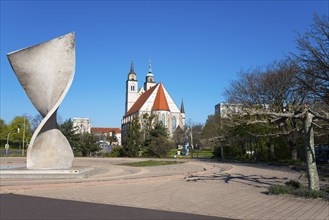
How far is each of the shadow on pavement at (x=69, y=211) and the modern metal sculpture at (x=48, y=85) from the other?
293 inches

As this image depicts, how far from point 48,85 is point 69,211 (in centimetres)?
1005

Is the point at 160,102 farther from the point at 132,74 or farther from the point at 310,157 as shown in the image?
the point at 310,157

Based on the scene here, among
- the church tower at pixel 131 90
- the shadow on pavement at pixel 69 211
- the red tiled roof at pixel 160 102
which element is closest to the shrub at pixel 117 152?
the shadow on pavement at pixel 69 211

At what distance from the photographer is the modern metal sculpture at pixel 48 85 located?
15.6m

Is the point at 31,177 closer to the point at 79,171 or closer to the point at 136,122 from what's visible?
the point at 79,171

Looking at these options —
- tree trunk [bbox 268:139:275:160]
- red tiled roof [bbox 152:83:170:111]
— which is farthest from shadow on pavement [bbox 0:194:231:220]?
red tiled roof [bbox 152:83:170:111]

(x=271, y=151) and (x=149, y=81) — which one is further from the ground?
(x=149, y=81)

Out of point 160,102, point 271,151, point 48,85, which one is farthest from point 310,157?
point 160,102

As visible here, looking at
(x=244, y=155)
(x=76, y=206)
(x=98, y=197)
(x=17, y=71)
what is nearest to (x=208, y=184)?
(x=98, y=197)

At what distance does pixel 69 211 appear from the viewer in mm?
7254

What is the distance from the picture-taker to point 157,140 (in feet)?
124

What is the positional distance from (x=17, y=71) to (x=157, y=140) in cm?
2369

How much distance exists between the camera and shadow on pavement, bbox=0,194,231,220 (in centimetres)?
677

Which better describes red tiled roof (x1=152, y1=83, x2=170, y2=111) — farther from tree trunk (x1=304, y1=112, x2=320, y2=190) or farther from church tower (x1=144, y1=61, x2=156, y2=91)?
tree trunk (x1=304, y1=112, x2=320, y2=190)
